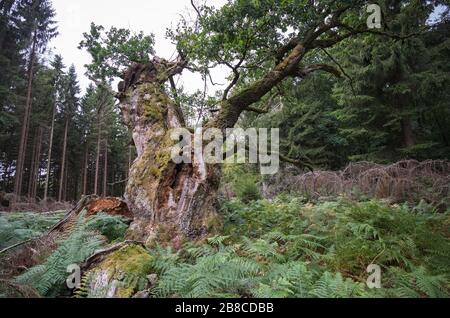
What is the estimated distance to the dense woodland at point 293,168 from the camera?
366cm

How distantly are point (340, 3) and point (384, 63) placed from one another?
983 centimetres

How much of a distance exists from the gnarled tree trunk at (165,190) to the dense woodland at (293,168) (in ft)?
0.27

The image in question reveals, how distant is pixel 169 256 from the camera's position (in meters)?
4.15

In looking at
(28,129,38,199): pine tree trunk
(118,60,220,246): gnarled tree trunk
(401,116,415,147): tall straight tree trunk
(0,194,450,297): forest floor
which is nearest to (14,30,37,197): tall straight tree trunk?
(28,129,38,199): pine tree trunk

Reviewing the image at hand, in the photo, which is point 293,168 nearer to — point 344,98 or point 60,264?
point 344,98

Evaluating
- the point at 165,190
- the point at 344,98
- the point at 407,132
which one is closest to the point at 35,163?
the point at 344,98

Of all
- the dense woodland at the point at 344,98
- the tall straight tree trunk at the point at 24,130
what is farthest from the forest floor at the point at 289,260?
the tall straight tree trunk at the point at 24,130

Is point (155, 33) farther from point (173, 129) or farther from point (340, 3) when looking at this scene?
point (340, 3)

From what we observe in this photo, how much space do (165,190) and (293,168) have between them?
485 inches

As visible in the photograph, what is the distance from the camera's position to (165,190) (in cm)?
604

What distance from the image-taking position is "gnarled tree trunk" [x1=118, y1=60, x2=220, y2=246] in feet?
18.3

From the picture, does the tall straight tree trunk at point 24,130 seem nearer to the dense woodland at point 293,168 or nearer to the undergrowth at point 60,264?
the dense woodland at point 293,168

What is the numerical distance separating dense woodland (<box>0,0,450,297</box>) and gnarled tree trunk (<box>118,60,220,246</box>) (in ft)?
0.27

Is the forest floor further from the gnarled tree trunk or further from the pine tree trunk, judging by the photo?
the pine tree trunk
